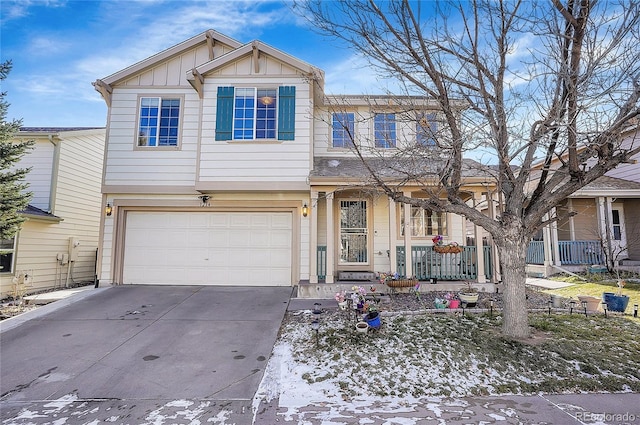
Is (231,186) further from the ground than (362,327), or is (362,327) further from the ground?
(231,186)

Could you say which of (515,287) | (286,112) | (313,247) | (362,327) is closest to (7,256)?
(313,247)

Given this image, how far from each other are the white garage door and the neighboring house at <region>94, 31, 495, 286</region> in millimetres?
30

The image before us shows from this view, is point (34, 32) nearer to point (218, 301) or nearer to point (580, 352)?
point (218, 301)

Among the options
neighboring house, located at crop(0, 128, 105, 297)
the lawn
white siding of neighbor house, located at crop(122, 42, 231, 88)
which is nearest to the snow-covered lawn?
the lawn

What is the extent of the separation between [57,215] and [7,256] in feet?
6.27

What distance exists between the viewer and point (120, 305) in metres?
7.43

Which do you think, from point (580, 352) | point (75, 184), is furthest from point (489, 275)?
point (75, 184)

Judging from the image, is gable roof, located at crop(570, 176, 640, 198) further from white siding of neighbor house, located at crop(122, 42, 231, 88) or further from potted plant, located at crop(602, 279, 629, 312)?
white siding of neighbor house, located at crop(122, 42, 231, 88)

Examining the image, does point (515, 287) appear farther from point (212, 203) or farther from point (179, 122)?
point (179, 122)

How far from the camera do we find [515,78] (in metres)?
5.16

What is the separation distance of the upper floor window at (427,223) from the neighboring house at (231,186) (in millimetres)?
67

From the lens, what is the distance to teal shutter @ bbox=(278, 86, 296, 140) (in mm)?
9102

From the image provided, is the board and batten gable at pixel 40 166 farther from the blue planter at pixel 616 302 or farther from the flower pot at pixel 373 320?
the blue planter at pixel 616 302

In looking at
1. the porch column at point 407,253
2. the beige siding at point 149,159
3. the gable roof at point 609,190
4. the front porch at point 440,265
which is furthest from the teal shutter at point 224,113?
the gable roof at point 609,190
